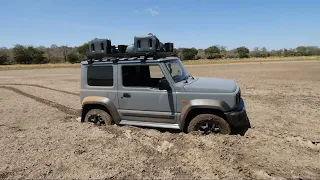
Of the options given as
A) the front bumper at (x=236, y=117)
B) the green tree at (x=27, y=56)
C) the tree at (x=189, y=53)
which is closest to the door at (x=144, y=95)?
the front bumper at (x=236, y=117)

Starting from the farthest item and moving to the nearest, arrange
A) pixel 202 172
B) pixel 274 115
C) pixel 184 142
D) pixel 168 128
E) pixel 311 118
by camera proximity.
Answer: pixel 274 115
pixel 311 118
pixel 168 128
pixel 184 142
pixel 202 172

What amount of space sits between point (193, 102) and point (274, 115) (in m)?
3.95

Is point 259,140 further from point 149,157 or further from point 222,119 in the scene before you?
point 149,157

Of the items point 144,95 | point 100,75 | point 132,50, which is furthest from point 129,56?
point 144,95

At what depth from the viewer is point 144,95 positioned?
627 cm

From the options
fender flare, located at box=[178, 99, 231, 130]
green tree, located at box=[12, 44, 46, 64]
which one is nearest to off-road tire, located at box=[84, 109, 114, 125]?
fender flare, located at box=[178, 99, 231, 130]

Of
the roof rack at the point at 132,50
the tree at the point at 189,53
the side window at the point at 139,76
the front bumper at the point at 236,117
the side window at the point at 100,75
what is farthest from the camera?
the tree at the point at 189,53

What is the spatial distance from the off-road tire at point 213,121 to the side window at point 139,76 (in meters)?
1.22

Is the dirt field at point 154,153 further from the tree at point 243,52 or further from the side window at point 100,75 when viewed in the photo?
the tree at point 243,52

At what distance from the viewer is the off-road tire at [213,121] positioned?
5707 millimetres

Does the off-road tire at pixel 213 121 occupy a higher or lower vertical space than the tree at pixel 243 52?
lower

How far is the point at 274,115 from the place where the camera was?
8.57 metres

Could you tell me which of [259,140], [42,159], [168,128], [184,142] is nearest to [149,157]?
[184,142]

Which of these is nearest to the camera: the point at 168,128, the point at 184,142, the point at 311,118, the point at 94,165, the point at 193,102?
the point at 94,165
